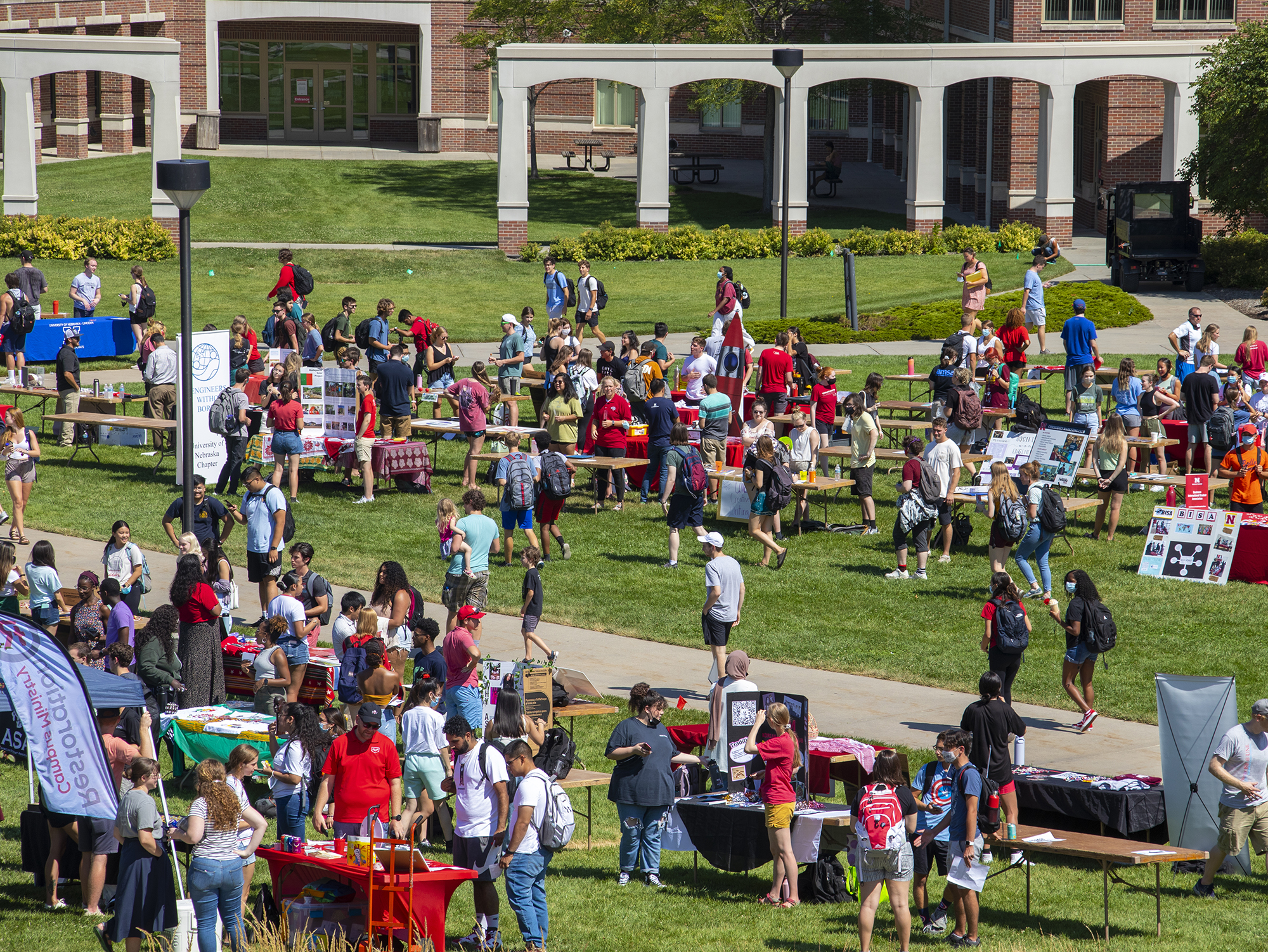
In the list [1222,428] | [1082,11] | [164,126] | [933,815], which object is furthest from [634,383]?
[1082,11]

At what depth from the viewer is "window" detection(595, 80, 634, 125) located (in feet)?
195

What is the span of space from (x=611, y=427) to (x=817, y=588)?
4.09 metres

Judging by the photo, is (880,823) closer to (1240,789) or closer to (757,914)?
(757,914)

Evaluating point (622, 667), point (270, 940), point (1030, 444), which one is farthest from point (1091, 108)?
point (270, 940)

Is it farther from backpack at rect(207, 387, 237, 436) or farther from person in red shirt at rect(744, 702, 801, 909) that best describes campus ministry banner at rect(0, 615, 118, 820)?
backpack at rect(207, 387, 237, 436)

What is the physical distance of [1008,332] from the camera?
24.7 metres

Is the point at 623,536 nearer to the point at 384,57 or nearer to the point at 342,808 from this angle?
the point at 342,808

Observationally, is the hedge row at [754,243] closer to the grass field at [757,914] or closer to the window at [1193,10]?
the window at [1193,10]

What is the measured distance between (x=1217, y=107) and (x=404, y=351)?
73.7 feet

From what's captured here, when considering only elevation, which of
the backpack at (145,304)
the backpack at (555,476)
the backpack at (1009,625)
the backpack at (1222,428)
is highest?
the backpack at (145,304)

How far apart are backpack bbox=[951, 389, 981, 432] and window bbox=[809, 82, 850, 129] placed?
47982 millimetres

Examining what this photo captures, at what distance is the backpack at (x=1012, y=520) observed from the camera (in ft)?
56.7

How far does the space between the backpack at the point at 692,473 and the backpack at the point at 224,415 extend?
6122 mm

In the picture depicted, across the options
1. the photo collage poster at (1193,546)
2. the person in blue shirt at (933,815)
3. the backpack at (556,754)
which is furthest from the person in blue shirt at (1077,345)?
the person in blue shirt at (933,815)
